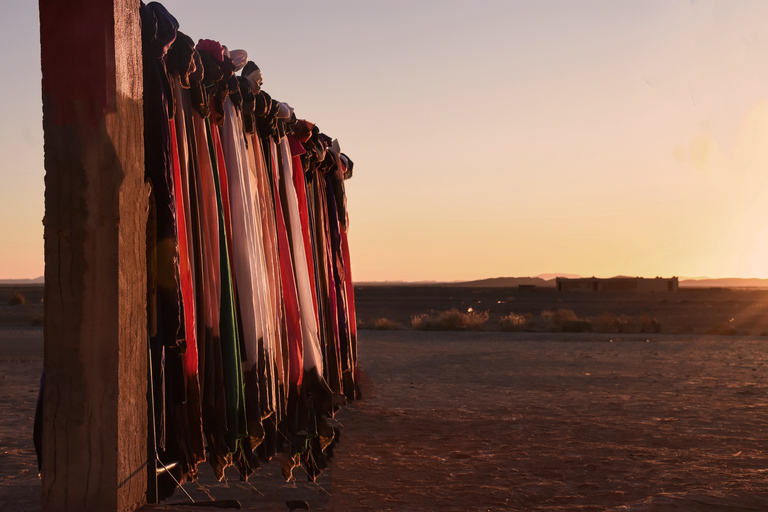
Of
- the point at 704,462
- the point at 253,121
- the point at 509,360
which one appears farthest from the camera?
the point at 509,360

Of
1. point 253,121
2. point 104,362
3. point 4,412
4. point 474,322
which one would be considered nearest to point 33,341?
point 4,412

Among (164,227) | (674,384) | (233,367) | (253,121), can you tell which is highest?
(253,121)

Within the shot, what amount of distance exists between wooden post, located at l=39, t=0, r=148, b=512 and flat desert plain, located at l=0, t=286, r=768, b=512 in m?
0.25

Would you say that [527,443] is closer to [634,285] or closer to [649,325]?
[649,325]

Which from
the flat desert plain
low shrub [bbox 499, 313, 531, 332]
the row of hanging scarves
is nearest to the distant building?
low shrub [bbox 499, 313, 531, 332]

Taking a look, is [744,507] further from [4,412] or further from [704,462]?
[4,412]

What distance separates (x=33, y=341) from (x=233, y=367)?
15.1 metres

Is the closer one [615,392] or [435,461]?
[435,461]

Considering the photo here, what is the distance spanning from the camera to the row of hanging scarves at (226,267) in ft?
7.63

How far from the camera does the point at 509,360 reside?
1170 cm

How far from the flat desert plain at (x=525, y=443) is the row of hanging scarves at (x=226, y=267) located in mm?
332

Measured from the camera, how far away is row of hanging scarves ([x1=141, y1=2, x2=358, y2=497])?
233cm

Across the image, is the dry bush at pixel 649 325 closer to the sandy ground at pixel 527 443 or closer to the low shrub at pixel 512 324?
the low shrub at pixel 512 324

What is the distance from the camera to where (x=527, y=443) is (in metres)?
5.21
